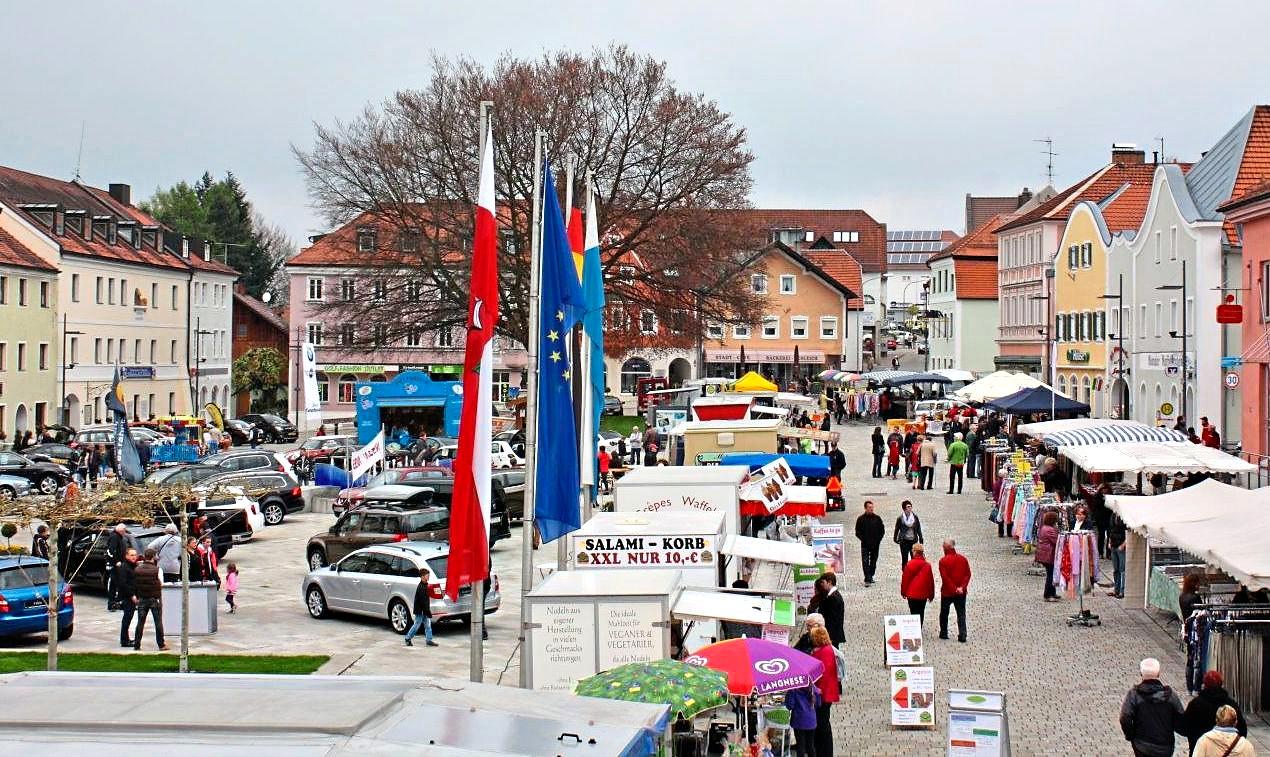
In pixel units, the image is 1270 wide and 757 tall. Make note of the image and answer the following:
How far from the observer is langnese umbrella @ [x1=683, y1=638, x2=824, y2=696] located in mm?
13453

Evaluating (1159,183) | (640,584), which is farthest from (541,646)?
(1159,183)

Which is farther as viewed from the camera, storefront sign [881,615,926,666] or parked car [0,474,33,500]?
parked car [0,474,33,500]

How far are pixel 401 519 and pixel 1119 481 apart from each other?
16.0 metres

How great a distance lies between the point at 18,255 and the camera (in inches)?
2554

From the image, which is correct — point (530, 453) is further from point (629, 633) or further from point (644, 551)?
point (644, 551)

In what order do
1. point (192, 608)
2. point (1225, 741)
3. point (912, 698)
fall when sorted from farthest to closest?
point (192, 608)
point (912, 698)
point (1225, 741)

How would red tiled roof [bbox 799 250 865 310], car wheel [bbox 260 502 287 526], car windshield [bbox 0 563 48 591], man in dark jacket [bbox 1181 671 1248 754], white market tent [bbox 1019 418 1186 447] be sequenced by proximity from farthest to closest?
red tiled roof [bbox 799 250 865 310] < car wheel [bbox 260 502 287 526] < white market tent [bbox 1019 418 1186 447] < car windshield [bbox 0 563 48 591] < man in dark jacket [bbox 1181 671 1248 754]

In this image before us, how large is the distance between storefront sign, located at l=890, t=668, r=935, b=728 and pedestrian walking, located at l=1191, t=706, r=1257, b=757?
14.0 feet

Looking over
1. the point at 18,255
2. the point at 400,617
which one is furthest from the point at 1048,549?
the point at 18,255

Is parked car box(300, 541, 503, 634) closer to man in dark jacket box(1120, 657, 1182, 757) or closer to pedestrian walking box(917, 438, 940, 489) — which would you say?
man in dark jacket box(1120, 657, 1182, 757)

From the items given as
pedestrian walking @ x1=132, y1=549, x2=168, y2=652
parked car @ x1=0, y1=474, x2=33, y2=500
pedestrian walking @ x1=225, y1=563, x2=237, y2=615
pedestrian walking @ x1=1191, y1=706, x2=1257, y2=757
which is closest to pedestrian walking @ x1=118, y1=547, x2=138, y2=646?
pedestrian walking @ x1=132, y1=549, x2=168, y2=652

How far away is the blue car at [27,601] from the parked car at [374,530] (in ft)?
19.7

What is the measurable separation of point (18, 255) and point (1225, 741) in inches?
2426

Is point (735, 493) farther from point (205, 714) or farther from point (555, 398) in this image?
point (205, 714)
